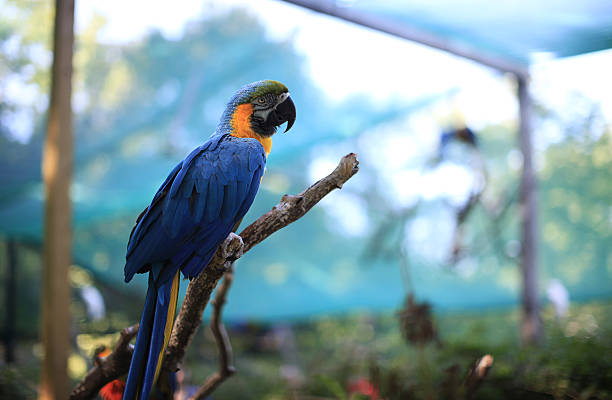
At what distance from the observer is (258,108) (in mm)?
1113

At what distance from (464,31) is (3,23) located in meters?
1.91

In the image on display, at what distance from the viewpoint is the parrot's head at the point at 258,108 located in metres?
1.11

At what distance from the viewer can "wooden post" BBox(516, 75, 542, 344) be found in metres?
2.64

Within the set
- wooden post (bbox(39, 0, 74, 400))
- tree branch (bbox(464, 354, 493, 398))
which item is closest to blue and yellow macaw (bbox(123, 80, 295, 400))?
wooden post (bbox(39, 0, 74, 400))

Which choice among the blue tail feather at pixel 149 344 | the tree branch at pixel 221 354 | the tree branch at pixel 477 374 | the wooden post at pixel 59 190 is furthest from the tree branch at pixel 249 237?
the tree branch at pixel 477 374

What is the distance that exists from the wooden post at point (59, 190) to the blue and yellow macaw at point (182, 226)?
59 cm

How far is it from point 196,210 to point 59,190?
0.71 m

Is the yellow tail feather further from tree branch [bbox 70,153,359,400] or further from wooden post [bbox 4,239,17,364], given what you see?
wooden post [bbox 4,239,17,364]

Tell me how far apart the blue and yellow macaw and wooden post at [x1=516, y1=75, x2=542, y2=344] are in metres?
2.19

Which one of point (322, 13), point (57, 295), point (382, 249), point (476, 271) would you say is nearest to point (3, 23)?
point (57, 295)

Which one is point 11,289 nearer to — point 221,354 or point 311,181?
point 311,181

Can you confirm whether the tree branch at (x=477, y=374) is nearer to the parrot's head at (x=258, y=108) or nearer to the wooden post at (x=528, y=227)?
the parrot's head at (x=258, y=108)

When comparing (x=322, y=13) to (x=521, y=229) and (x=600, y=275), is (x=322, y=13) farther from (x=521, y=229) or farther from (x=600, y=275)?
(x=600, y=275)

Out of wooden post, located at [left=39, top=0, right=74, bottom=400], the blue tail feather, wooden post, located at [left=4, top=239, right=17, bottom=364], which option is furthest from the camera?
wooden post, located at [left=4, top=239, right=17, bottom=364]
